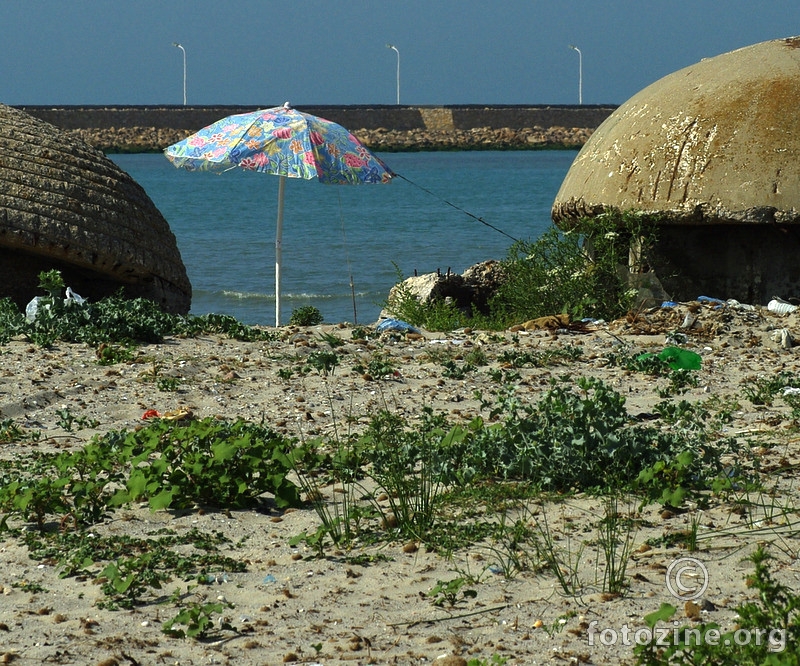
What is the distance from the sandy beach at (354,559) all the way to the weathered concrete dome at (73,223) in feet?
5.04

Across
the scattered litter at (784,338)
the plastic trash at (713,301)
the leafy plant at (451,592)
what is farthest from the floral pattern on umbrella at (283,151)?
the leafy plant at (451,592)

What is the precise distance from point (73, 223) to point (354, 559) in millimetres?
4614

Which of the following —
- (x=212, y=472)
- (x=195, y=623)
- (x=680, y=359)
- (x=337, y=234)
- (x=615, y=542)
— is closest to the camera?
(x=195, y=623)

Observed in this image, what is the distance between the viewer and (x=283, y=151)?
7.90 meters

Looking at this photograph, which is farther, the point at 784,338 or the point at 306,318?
the point at 306,318

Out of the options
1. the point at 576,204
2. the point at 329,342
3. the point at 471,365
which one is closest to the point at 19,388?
the point at 329,342

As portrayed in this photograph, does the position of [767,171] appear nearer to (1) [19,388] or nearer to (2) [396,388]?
(2) [396,388]

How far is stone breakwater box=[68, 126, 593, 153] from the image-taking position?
66.5 metres

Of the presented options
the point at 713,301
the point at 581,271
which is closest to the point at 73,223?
the point at 581,271

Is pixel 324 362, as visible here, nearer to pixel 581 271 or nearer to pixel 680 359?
pixel 680 359

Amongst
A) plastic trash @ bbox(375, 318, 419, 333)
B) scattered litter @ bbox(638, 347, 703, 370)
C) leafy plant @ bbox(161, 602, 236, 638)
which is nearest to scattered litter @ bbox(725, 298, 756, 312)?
scattered litter @ bbox(638, 347, 703, 370)

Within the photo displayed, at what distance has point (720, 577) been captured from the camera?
10.3ft

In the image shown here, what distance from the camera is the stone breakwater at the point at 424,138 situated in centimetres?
6650
